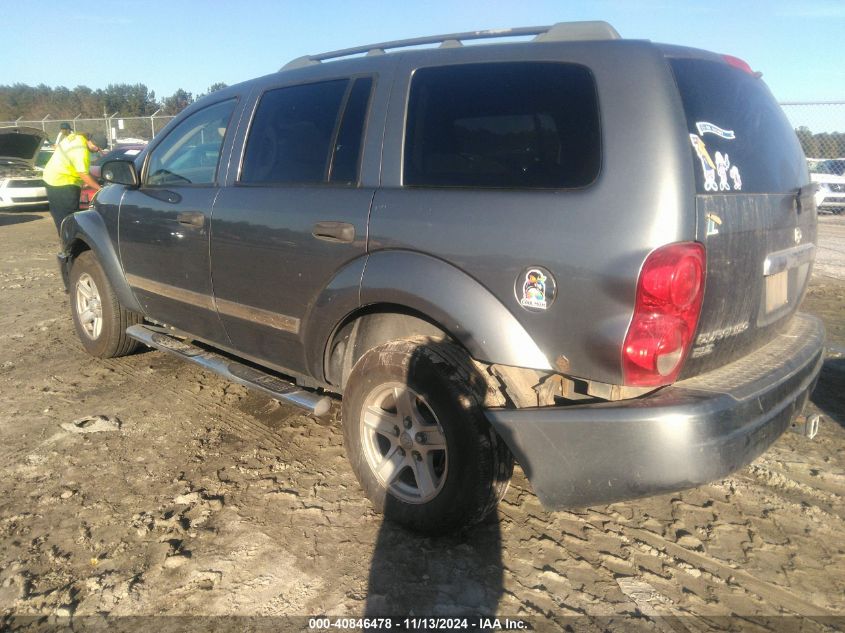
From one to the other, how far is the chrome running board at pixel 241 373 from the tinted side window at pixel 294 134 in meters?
1.04

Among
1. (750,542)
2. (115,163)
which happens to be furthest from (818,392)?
(115,163)

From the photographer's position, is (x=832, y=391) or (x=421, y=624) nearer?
(x=421, y=624)

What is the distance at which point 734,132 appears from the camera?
2.44m

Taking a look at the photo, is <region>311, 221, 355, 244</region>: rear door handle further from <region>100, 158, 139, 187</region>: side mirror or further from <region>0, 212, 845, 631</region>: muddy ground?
<region>100, 158, 139, 187</region>: side mirror

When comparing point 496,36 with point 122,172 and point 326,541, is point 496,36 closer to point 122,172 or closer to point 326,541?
point 326,541

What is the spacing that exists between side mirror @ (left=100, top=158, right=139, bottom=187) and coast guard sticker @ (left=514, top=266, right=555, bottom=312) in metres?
3.05

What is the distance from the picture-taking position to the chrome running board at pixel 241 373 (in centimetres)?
315

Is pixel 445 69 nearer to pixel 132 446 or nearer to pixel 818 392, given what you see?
pixel 132 446

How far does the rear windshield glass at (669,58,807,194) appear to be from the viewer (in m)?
2.24

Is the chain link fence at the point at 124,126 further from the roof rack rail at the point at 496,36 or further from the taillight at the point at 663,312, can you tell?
the taillight at the point at 663,312

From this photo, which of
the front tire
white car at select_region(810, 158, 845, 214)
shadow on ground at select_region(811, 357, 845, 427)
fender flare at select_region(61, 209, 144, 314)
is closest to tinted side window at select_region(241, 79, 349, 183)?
the front tire

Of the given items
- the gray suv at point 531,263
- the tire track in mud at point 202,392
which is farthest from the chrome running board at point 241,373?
the tire track in mud at point 202,392

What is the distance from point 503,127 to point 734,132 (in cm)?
87

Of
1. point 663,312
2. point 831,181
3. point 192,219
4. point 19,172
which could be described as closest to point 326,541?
point 663,312
